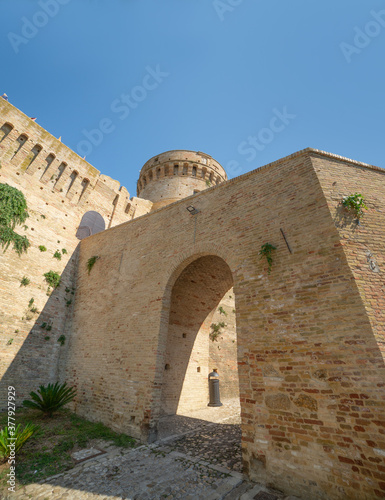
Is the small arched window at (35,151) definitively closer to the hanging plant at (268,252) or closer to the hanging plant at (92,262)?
the hanging plant at (92,262)

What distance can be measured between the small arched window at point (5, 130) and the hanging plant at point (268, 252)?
1249 cm

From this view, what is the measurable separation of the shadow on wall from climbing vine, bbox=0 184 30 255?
227cm

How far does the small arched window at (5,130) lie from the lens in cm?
1126

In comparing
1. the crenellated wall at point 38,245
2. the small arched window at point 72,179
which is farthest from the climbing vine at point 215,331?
the small arched window at point 72,179

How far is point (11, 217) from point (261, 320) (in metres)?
10.7

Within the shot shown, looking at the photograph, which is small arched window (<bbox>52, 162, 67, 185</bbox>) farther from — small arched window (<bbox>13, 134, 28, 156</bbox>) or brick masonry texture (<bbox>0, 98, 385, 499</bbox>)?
brick masonry texture (<bbox>0, 98, 385, 499</bbox>)

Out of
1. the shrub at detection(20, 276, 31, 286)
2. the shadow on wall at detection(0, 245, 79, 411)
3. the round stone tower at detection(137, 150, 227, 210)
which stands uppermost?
the round stone tower at detection(137, 150, 227, 210)

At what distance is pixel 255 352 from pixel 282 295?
134 cm

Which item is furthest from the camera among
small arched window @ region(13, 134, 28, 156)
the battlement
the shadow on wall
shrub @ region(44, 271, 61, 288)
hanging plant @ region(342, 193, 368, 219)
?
small arched window @ region(13, 134, 28, 156)

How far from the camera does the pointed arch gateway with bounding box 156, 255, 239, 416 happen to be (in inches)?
358

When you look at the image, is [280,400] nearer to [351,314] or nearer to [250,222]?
[351,314]

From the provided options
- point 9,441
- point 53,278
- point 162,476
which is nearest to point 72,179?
point 53,278

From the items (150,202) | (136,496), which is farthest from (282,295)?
(150,202)

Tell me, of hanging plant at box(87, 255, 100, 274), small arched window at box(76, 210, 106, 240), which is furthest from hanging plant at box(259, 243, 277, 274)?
small arched window at box(76, 210, 106, 240)
